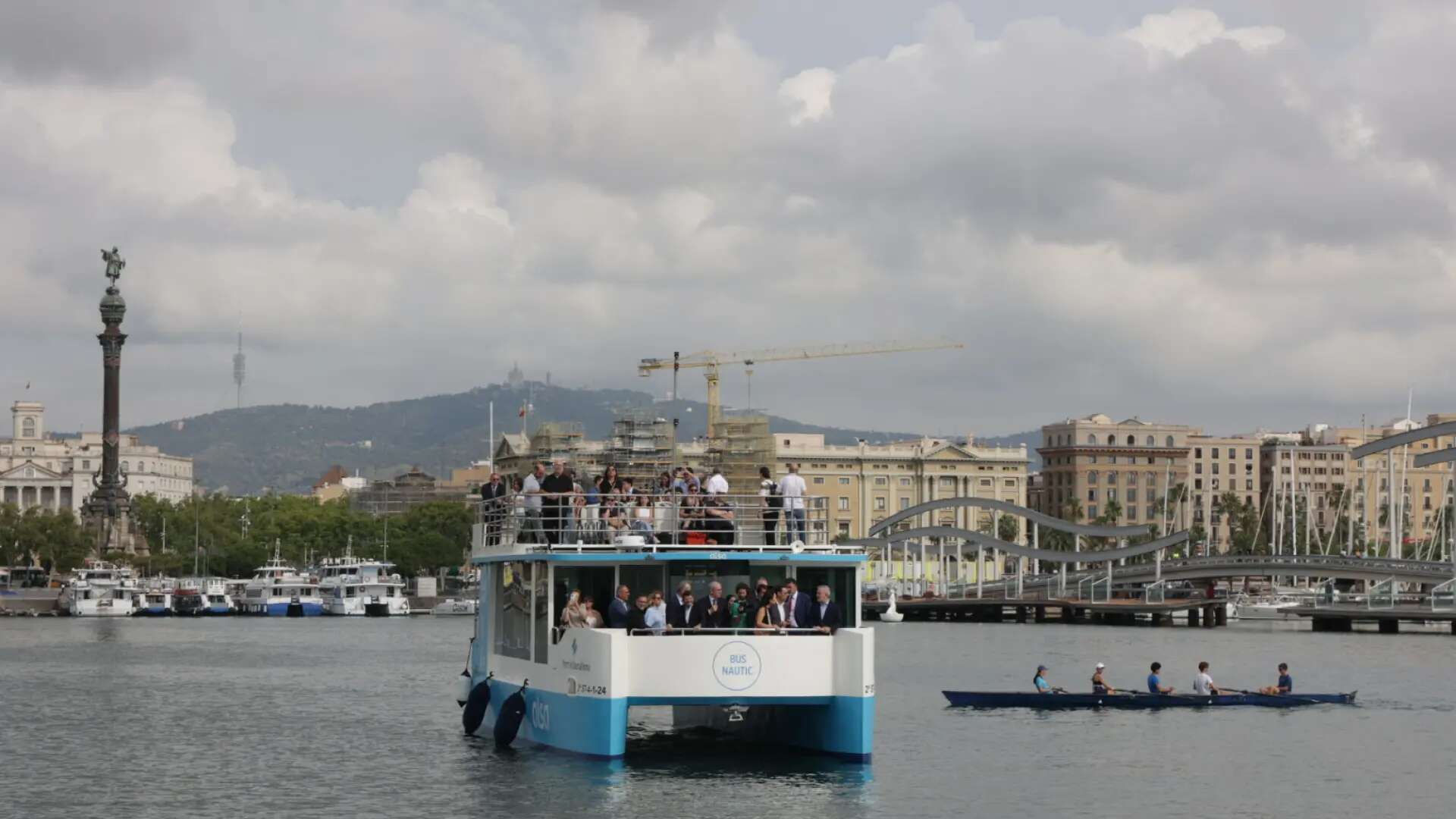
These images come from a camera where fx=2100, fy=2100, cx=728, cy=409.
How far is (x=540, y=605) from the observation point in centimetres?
4094

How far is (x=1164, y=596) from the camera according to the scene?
173 meters

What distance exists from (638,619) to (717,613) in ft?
4.96

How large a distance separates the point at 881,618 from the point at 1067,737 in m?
109

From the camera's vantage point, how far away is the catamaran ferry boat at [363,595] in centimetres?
17938

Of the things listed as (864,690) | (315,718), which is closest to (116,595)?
(315,718)

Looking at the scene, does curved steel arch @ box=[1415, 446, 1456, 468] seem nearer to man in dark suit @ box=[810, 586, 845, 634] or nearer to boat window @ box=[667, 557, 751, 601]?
boat window @ box=[667, 557, 751, 601]

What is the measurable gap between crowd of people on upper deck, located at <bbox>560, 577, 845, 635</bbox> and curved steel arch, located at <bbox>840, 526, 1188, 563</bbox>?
370ft

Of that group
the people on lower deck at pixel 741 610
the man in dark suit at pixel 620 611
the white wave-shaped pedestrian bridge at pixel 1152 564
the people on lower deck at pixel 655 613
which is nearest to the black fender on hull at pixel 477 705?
the man in dark suit at pixel 620 611

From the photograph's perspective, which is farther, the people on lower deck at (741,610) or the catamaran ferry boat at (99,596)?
the catamaran ferry boat at (99,596)

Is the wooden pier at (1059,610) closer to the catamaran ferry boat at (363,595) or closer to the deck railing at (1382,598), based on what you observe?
the deck railing at (1382,598)

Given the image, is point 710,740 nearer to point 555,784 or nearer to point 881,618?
point 555,784

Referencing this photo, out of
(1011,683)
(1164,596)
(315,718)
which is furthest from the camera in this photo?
(1164,596)

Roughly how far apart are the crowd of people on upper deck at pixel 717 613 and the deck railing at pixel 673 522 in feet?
3.79

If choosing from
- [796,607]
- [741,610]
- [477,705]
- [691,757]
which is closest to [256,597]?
[477,705]
